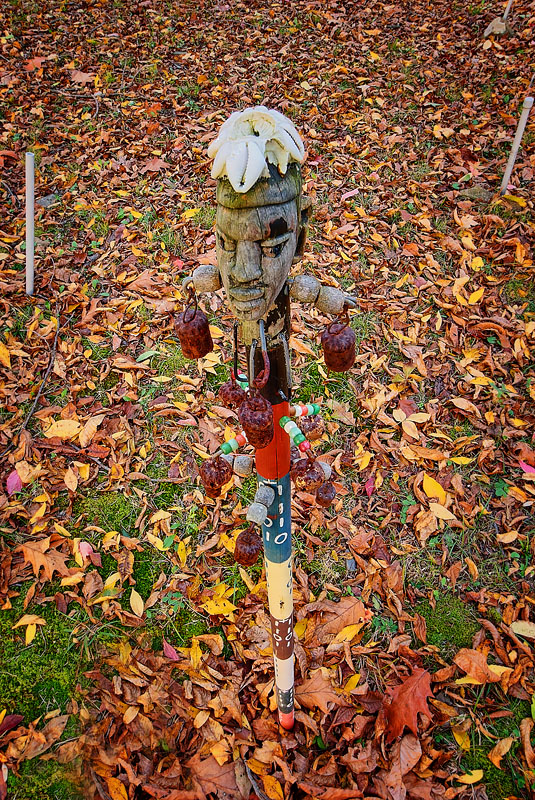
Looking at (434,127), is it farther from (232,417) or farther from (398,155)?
(232,417)

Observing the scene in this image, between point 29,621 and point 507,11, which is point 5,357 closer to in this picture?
point 29,621

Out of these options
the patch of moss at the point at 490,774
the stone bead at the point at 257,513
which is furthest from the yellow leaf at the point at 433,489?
the stone bead at the point at 257,513

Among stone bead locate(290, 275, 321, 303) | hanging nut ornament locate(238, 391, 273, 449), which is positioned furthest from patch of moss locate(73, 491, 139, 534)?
stone bead locate(290, 275, 321, 303)

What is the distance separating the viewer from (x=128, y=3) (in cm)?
696

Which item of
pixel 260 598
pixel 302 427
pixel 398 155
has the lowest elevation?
pixel 260 598

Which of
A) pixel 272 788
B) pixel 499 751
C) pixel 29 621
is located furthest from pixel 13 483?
pixel 499 751

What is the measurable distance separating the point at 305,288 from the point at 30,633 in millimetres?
2280

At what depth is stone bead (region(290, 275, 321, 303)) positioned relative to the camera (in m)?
1.37

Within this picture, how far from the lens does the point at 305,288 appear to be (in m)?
1.37

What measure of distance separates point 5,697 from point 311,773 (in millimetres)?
1396

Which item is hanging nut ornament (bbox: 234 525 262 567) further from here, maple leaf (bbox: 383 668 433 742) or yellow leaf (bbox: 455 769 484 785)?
yellow leaf (bbox: 455 769 484 785)

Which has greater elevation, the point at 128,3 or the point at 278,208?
the point at 128,3

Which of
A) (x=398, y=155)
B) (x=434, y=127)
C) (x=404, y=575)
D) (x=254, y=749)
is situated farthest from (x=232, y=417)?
(x=434, y=127)

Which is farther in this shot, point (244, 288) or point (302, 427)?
point (302, 427)
